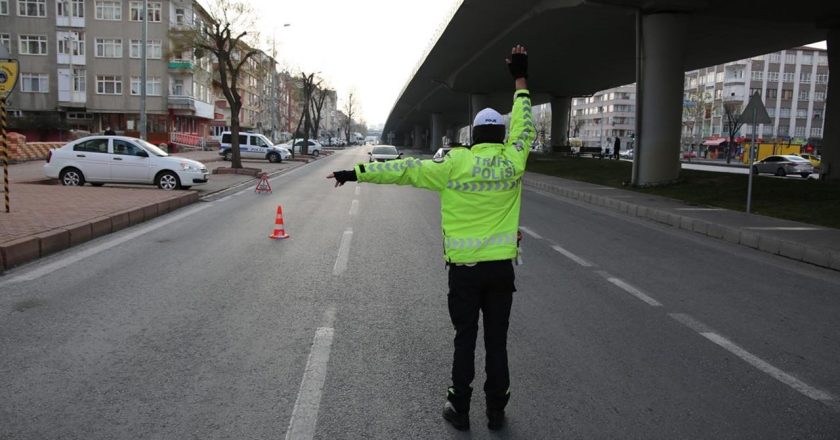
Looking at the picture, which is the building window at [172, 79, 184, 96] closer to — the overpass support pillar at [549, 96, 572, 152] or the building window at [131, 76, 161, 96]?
the building window at [131, 76, 161, 96]

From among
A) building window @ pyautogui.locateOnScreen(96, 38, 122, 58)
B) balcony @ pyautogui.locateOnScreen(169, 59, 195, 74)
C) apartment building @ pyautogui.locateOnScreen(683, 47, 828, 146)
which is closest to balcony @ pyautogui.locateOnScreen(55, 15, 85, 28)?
building window @ pyautogui.locateOnScreen(96, 38, 122, 58)

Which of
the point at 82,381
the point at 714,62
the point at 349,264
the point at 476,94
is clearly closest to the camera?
the point at 82,381

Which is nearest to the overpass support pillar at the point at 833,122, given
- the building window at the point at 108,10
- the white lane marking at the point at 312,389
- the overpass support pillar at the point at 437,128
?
the white lane marking at the point at 312,389

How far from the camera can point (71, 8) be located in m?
58.4

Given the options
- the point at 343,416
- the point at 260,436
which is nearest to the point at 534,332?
the point at 343,416

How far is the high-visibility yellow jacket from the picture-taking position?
373 cm

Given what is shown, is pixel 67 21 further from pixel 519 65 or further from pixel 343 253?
pixel 519 65

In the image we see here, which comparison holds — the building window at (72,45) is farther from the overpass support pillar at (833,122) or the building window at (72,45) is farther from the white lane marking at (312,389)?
the white lane marking at (312,389)

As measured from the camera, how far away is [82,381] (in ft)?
13.8

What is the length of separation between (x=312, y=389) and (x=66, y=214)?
9.32 metres

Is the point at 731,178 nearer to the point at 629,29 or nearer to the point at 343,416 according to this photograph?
the point at 629,29

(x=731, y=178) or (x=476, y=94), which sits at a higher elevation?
(x=476, y=94)

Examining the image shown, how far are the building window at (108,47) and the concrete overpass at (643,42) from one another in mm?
30369

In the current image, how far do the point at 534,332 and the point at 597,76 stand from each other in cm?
4580
